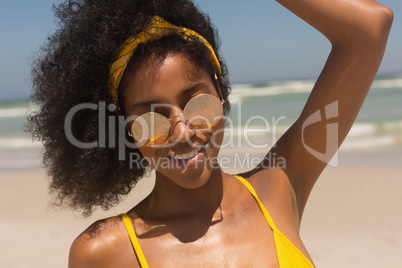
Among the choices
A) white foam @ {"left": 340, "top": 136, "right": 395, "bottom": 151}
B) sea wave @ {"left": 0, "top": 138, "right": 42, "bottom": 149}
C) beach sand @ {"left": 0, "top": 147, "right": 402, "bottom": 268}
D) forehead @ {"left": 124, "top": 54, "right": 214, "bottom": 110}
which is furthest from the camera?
sea wave @ {"left": 0, "top": 138, "right": 42, "bottom": 149}

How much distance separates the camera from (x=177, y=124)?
1769 mm

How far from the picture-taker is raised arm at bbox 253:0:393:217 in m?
1.85

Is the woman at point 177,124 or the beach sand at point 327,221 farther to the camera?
the beach sand at point 327,221

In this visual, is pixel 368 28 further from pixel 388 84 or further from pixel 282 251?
pixel 388 84

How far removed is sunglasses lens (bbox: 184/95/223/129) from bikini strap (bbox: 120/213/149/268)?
0.44 m

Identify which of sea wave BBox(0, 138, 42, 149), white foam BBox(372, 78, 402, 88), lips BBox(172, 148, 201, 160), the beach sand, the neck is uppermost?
lips BBox(172, 148, 201, 160)

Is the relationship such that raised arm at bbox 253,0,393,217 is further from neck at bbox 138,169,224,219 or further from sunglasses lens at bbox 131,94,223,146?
sunglasses lens at bbox 131,94,223,146

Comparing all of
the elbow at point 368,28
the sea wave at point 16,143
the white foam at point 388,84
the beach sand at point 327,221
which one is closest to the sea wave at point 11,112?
the sea wave at point 16,143

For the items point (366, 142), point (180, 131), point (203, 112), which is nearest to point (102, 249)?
point (180, 131)

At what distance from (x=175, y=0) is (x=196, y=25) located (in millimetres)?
132

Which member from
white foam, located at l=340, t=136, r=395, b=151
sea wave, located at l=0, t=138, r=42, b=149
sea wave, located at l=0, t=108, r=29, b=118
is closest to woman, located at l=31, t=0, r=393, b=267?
white foam, located at l=340, t=136, r=395, b=151

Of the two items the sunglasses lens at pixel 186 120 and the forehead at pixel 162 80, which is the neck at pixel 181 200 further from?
the forehead at pixel 162 80

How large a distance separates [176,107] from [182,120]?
0.05 metres

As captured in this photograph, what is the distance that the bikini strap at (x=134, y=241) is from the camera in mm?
1799
